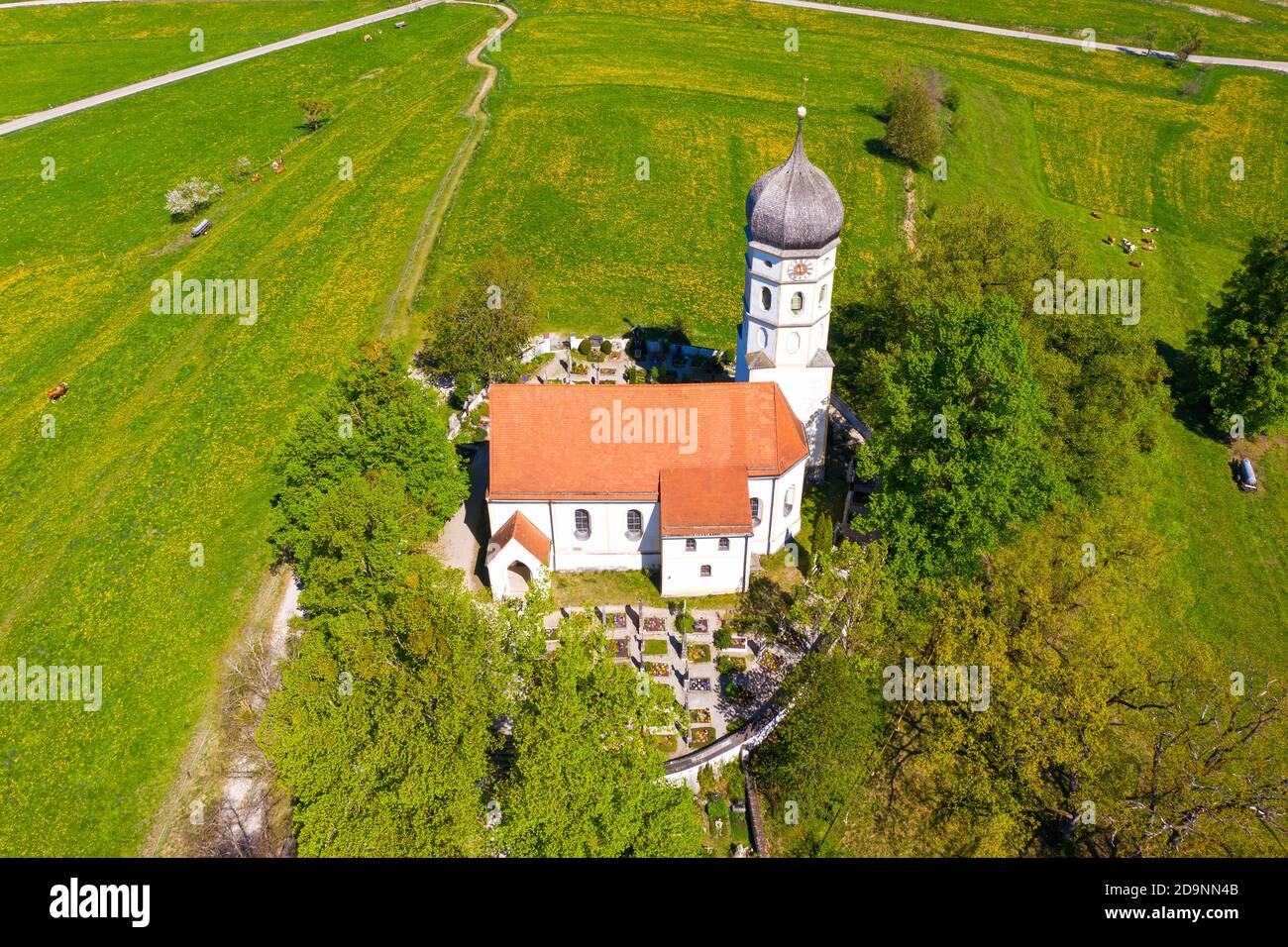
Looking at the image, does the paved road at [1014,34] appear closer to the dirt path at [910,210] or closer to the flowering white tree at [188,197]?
the dirt path at [910,210]

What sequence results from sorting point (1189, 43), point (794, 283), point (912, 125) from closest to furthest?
point (794, 283), point (912, 125), point (1189, 43)

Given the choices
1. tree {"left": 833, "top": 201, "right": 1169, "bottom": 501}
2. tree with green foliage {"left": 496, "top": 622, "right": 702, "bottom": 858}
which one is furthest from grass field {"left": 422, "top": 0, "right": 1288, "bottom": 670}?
tree with green foliage {"left": 496, "top": 622, "right": 702, "bottom": 858}

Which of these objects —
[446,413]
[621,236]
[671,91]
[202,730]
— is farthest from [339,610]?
[671,91]

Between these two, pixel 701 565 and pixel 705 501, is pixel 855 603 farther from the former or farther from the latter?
pixel 705 501

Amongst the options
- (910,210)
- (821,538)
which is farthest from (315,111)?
(821,538)

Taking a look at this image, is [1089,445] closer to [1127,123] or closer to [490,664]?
[490,664]
